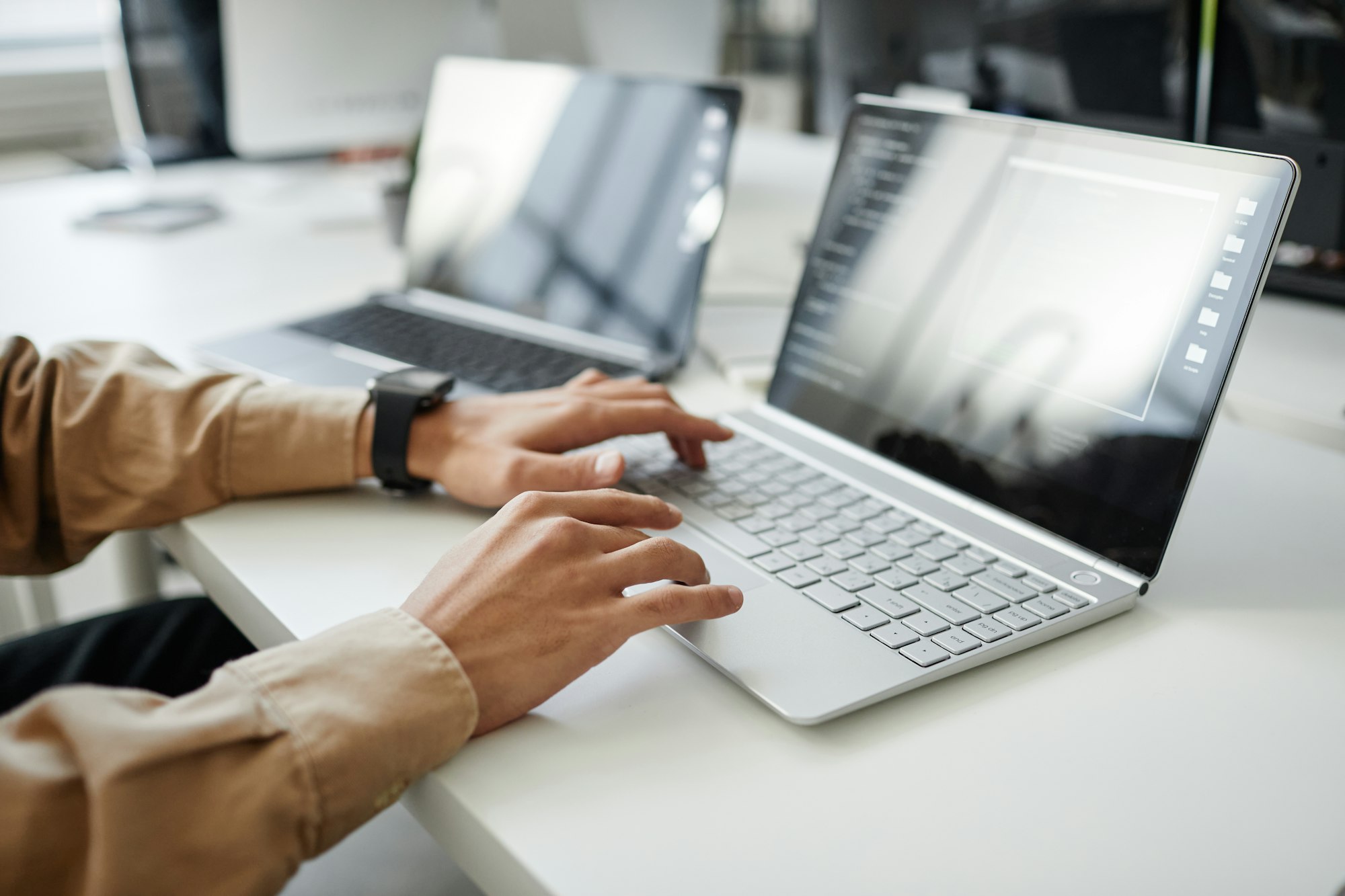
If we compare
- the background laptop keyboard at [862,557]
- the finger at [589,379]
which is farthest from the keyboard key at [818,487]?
the finger at [589,379]

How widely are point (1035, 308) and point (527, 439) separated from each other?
375 mm

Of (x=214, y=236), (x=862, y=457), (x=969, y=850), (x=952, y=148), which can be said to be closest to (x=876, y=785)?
(x=969, y=850)

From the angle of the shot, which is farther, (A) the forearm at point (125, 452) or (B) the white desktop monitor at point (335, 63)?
(B) the white desktop monitor at point (335, 63)

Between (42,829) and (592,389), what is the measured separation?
1.60ft

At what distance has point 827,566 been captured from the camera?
2.01 ft

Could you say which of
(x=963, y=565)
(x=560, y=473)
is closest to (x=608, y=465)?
(x=560, y=473)

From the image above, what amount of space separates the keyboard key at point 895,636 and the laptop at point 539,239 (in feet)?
1.54

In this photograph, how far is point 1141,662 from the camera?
1.84 ft

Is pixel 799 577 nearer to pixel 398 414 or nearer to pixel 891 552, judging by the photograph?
pixel 891 552

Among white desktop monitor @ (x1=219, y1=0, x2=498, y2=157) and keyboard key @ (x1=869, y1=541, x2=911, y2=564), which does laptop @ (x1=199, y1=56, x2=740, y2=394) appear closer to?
keyboard key @ (x1=869, y1=541, x2=911, y2=564)

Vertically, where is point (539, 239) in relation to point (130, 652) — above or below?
above

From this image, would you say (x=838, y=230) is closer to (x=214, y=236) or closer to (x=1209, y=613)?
(x=1209, y=613)

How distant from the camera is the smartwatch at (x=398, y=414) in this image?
744 mm

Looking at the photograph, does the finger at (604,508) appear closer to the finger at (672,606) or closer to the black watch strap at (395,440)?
the finger at (672,606)
